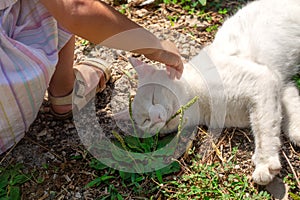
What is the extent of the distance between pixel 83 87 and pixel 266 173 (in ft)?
2.91

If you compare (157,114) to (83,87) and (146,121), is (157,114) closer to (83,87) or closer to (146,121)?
(146,121)

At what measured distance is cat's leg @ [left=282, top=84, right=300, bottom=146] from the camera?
6.28 feet

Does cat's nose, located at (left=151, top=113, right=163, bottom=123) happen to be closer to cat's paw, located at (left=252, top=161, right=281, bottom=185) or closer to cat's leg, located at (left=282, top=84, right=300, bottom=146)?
cat's paw, located at (left=252, top=161, right=281, bottom=185)

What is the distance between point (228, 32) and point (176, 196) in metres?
0.82

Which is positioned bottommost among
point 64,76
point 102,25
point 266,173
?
point 266,173

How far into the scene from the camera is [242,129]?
6.59ft

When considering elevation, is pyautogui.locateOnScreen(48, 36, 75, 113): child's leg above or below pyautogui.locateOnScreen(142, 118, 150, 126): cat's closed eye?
above

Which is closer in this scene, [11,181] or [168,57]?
[168,57]

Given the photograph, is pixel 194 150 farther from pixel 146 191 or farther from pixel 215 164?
pixel 146 191

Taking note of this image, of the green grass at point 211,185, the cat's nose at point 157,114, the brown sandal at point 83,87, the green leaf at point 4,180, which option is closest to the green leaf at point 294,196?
the green grass at point 211,185

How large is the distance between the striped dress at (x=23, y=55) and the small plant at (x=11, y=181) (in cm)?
14

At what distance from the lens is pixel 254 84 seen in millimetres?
1933

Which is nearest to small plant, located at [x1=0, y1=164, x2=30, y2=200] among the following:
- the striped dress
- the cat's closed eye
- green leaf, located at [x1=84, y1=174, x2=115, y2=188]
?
the striped dress

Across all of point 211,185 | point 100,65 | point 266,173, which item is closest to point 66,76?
point 100,65
